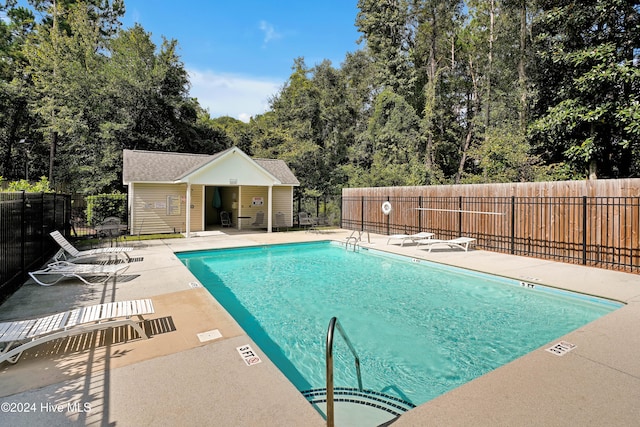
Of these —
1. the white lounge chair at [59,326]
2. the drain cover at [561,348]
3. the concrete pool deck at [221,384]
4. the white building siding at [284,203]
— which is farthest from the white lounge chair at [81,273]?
the white building siding at [284,203]

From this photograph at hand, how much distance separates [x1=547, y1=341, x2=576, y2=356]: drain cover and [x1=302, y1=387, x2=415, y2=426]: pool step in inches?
69.3

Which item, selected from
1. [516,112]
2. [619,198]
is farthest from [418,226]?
[516,112]

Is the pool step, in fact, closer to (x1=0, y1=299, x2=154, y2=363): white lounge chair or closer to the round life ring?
(x1=0, y1=299, x2=154, y2=363): white lounge chair

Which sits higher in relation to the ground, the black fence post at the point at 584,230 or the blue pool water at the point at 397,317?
the black fence post at the point at 584,230

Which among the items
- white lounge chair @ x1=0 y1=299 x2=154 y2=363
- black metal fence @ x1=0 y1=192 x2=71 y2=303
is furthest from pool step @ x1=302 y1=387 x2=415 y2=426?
black metal fence @ x1=0 y1=192 x2=71 y2=303

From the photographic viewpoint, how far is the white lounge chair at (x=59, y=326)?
10.8 ft

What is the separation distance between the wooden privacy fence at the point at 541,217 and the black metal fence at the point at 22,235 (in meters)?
11.8

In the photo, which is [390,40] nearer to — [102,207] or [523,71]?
[523,71]

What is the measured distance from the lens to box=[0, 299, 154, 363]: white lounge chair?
130 inches

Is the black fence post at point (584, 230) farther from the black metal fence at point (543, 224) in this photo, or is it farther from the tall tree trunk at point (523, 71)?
the tall tree trunk at point (523, 71)

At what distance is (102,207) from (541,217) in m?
17.0

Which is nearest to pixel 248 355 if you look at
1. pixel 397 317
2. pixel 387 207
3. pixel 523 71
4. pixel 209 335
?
pixel 209 335

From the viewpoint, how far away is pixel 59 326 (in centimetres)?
359

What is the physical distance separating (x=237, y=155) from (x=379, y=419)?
1367 centimetres
